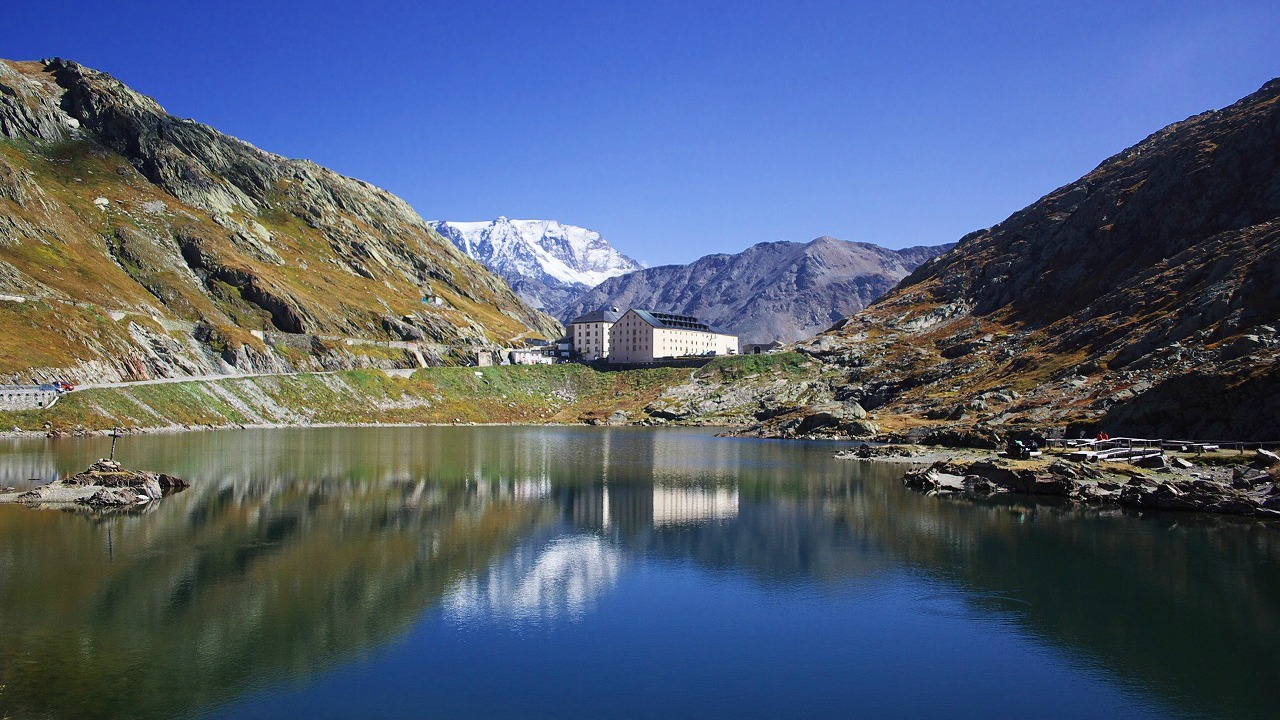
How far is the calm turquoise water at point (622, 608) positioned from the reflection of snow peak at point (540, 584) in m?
0.22

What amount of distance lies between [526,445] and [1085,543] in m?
77.6

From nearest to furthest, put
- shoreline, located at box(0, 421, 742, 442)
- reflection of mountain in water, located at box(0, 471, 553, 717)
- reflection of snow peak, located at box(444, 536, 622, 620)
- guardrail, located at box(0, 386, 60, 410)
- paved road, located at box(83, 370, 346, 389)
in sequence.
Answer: reflection of mountain in water, located at box(0, 471, 553, 717) → reflection of snow peak, located at box(444, 536, 622, 620) → shoreline, located at box(0, 421, 742, 442) → guardrail, located at box(0, 386, 60, 410) → paved road, located at box(83, 370, 346, 389)

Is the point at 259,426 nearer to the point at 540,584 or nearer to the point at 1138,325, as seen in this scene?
the point at 540,584

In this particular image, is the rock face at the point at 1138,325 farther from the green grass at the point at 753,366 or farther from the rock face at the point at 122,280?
the rock face at the point at 122,280

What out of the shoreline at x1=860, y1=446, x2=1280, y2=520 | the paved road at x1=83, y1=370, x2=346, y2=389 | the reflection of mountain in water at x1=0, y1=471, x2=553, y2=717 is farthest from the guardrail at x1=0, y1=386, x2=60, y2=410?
the shoreline at x1=860, y1=446, x2=1280, y2=520

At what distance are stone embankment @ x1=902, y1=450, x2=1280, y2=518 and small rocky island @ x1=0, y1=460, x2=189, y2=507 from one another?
6185 cm

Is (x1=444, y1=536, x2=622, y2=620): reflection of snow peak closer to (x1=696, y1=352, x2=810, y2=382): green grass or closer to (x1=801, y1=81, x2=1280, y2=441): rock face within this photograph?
(x1=801, y1=81, x2=1280, y2=441): rock face

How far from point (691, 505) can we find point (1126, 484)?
34.7 meters

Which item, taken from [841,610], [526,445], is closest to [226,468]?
[526,445]

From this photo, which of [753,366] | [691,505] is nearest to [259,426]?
[691,505]

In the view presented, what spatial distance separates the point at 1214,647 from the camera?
31.2 meters

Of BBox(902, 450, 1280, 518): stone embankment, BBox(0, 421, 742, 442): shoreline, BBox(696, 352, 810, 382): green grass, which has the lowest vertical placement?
BBox(902, 450, 1280, 518): stone embankment

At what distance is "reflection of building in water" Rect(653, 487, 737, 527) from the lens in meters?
58.1

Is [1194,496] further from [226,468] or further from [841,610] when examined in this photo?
[226,468]
